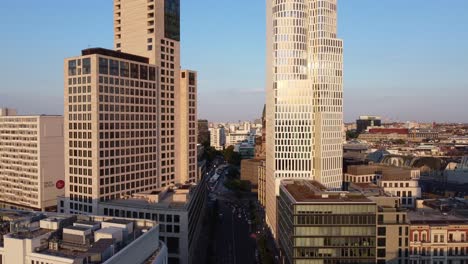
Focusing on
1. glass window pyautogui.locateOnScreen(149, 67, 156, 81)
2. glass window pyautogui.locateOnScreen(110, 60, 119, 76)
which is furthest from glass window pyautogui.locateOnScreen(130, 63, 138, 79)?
glass window pyautogui.locateOnScreen(149, 67, 156, 81)

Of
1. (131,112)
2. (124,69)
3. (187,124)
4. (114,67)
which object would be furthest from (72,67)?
(187,124)

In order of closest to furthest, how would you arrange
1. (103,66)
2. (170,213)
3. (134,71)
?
1. (170,213)
2. (103,66)
3. (134,71)

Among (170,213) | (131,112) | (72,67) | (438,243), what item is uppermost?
(72,67)

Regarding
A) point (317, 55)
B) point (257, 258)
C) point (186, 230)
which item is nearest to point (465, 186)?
point (317, 55)

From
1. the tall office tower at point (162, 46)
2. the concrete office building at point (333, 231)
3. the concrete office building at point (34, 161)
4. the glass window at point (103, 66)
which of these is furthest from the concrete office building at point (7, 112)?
the concrete office building at point (333, 231)

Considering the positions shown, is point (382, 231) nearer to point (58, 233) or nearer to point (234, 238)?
point (234, 238)

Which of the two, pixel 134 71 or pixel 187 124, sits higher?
pixel 134 71

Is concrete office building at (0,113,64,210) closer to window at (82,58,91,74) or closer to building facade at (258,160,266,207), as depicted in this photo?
window at (82,58,91,74)
